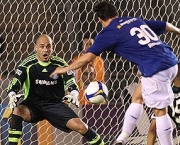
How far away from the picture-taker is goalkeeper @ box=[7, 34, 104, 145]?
4.46 meters

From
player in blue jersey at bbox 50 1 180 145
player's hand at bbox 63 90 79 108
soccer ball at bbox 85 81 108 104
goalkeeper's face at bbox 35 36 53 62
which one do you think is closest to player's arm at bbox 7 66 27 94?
goalkeeper's face at bbox 35 36 53 62

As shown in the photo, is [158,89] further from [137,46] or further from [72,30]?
[72,30]

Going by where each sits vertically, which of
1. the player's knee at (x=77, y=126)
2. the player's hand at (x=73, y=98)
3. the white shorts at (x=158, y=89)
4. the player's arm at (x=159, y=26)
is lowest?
the player's knee at (x=77, y=126)

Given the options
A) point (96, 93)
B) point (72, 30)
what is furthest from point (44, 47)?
point (72, 30)

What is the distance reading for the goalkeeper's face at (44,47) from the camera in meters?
4.58

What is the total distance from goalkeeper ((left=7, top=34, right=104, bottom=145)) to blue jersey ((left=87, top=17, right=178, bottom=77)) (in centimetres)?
78

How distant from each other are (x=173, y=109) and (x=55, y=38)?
2000 mm

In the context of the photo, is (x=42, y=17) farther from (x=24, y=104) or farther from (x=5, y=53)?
(x=24, y=104)

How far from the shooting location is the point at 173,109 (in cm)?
491

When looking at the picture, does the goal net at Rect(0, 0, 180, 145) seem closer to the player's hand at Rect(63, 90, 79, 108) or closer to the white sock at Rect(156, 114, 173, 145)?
the player's hand at Rect(63, 90, 79, 108)

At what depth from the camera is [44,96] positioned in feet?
15.3

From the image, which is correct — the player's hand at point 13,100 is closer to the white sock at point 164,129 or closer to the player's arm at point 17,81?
the player's arm at point 17,81

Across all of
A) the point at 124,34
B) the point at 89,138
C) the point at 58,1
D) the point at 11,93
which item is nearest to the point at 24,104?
the point at 11,93

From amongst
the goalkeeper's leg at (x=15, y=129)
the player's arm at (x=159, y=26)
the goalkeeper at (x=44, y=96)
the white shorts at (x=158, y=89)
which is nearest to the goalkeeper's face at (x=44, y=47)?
the goalkeeper at (x=44, y=96)
